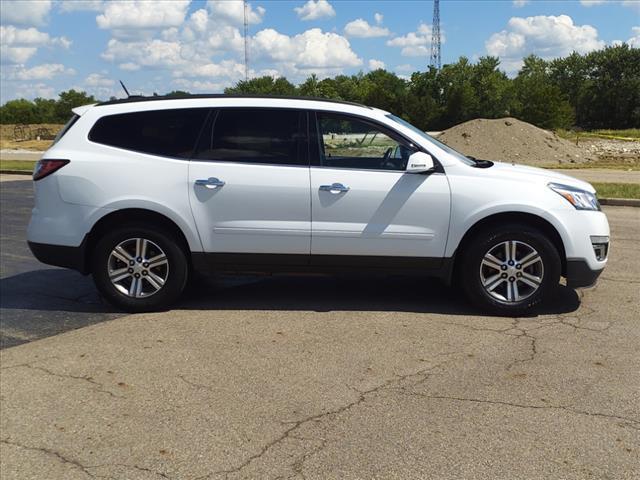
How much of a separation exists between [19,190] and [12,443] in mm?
15511

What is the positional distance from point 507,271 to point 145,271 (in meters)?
3.23

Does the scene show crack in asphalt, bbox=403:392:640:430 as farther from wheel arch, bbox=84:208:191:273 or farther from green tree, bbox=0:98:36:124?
green tree, bbox=0:98:36:124

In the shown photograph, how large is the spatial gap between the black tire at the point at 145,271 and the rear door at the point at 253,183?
0.32 meters

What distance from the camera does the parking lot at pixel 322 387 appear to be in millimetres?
3311

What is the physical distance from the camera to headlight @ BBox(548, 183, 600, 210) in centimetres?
565

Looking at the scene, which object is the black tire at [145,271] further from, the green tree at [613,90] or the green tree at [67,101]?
the green tree at [67,101]

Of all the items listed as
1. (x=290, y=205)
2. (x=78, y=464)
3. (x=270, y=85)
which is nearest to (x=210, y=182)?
(x=290, y=205)

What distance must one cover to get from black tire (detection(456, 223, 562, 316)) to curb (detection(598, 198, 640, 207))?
8.67 m

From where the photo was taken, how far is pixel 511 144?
99.1 ft

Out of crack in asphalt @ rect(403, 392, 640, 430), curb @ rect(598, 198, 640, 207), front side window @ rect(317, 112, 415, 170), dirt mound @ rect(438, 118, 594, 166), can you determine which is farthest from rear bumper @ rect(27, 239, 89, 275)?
dirt mound @ rect(438, 118, 594, 166)

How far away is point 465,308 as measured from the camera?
5965 mm

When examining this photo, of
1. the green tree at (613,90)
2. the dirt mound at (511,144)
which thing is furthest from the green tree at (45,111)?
the dirt mound at (511,144)

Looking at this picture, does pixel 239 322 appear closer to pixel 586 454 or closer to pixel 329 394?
pixel 329 394

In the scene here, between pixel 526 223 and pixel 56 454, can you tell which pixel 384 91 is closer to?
pixel 526 223
